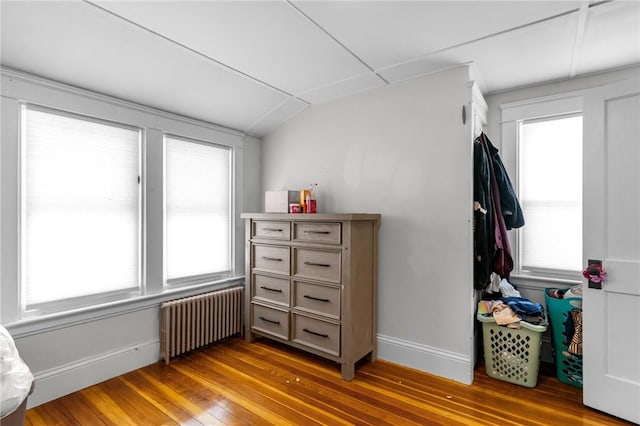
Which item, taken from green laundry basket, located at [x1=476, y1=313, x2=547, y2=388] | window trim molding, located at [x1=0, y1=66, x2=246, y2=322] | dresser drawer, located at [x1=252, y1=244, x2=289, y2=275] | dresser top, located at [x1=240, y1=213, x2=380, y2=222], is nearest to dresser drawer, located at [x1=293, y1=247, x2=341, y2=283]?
dresser drawer, located at [x1=252, y1=244, x2=289, y2=275]

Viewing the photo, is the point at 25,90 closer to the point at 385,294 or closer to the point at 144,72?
the point at 144,72

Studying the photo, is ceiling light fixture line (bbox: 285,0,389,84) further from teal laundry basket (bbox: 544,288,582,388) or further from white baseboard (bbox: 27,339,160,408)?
white baseboard (bbox: 27,339,160,408)

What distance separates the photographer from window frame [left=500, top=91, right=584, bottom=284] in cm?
256

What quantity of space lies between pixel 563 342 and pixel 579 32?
2113 millimetres

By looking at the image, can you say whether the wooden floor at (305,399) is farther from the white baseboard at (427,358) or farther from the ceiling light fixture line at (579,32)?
the ceiling light fixture line at (579,32)

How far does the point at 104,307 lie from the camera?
240cm

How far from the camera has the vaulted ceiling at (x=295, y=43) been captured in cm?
176

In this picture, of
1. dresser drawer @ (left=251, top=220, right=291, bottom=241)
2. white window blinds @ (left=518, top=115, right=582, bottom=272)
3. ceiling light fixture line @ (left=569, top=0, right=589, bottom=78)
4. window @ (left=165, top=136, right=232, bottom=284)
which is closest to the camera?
ceiling light fixture line @ (left=569, top=0, right=589, bottom=78)

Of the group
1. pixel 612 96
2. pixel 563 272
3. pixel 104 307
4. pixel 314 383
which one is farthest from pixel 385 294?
pixel 104 307

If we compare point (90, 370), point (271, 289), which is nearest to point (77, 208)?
point (90, 370)

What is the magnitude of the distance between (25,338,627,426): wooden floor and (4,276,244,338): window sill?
49 centimetres

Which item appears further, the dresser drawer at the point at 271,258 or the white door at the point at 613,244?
the dresser drawer at the point at 271,258

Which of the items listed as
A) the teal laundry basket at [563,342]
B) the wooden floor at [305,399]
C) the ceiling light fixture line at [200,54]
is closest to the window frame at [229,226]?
the wooden floor at [305,399]

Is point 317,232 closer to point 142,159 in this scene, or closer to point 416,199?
point 416,199
